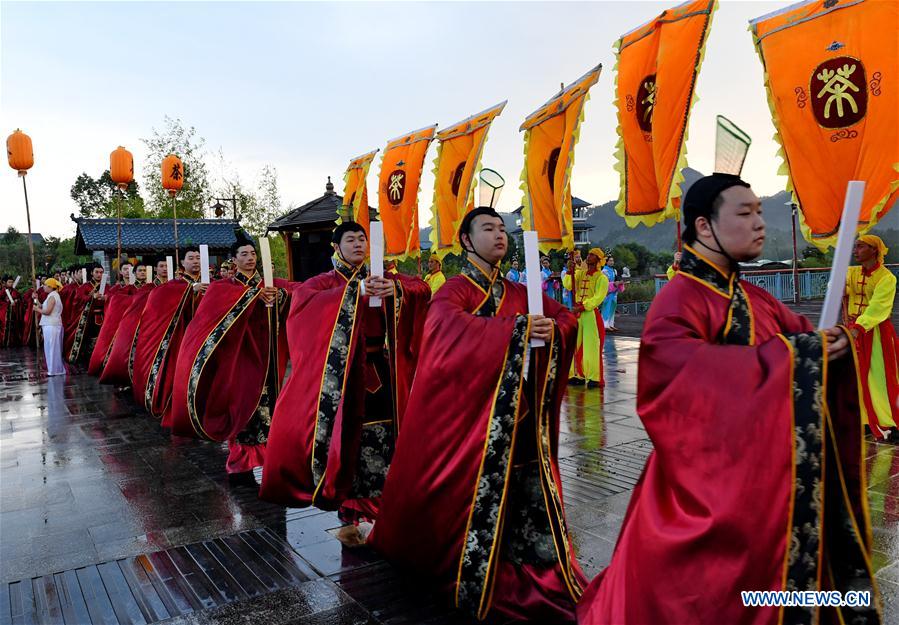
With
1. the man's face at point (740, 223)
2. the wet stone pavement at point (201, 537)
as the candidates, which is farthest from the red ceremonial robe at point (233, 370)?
the man's face at point (740, 223)

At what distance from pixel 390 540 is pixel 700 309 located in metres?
1.77

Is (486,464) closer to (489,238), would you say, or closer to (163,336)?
(489,238)

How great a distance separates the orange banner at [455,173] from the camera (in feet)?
26.6

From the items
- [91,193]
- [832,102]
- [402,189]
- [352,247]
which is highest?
[91,193]

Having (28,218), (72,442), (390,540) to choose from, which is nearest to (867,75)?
(390,540)

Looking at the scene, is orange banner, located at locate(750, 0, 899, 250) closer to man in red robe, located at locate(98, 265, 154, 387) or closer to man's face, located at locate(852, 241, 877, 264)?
man's face, located at locate(852, 241, 877, 264)

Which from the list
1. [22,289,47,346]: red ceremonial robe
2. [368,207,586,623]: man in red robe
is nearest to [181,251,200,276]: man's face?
[368,207,586,623]: man in red robe

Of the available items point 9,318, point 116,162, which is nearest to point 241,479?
point 116,162

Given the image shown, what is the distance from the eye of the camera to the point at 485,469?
9.08 feet

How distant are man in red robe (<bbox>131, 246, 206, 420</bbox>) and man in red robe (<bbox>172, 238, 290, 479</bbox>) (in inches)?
48.6

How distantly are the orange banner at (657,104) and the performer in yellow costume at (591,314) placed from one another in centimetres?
264

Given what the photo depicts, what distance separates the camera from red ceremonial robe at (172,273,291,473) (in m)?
5.09

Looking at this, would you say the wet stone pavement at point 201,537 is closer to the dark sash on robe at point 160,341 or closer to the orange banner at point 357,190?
the dark sash on robe at point 160,341

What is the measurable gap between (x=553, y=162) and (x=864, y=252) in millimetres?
2839
